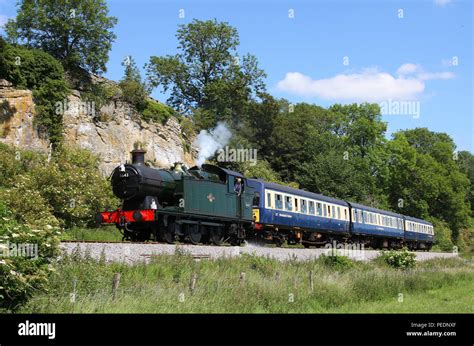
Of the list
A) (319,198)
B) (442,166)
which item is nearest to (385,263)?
(319,198)

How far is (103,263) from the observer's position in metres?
14.9

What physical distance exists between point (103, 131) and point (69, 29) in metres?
7.52

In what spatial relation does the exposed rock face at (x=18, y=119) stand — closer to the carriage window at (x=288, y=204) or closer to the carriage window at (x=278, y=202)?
the carriage window at (x=278, y=202)

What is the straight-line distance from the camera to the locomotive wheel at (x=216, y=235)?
22095 mm

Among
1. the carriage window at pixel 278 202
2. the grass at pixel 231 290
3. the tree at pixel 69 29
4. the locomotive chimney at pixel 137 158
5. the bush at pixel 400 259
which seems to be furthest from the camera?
the tree at pixel 69 29

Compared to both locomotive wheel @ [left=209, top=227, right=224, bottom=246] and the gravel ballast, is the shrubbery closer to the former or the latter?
locomotive wheel @ [left=209, top=227, right=224, bottom=246]

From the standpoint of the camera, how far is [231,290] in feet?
49.5

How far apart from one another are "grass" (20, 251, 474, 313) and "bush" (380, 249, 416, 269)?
577 cm

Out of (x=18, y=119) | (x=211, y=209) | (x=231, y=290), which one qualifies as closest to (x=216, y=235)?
(x=211, y=209)

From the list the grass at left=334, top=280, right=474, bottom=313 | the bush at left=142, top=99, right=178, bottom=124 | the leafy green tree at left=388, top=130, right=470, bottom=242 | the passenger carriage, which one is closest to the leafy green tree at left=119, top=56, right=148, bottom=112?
the bush at left=142, top=99, right=178, bottom=124

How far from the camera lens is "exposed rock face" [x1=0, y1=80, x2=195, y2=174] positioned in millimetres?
31547

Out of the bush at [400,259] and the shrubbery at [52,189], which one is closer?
the shrubbery at [52,189]

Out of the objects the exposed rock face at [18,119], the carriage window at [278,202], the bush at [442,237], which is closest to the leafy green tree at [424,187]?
the bush at [442,237]
